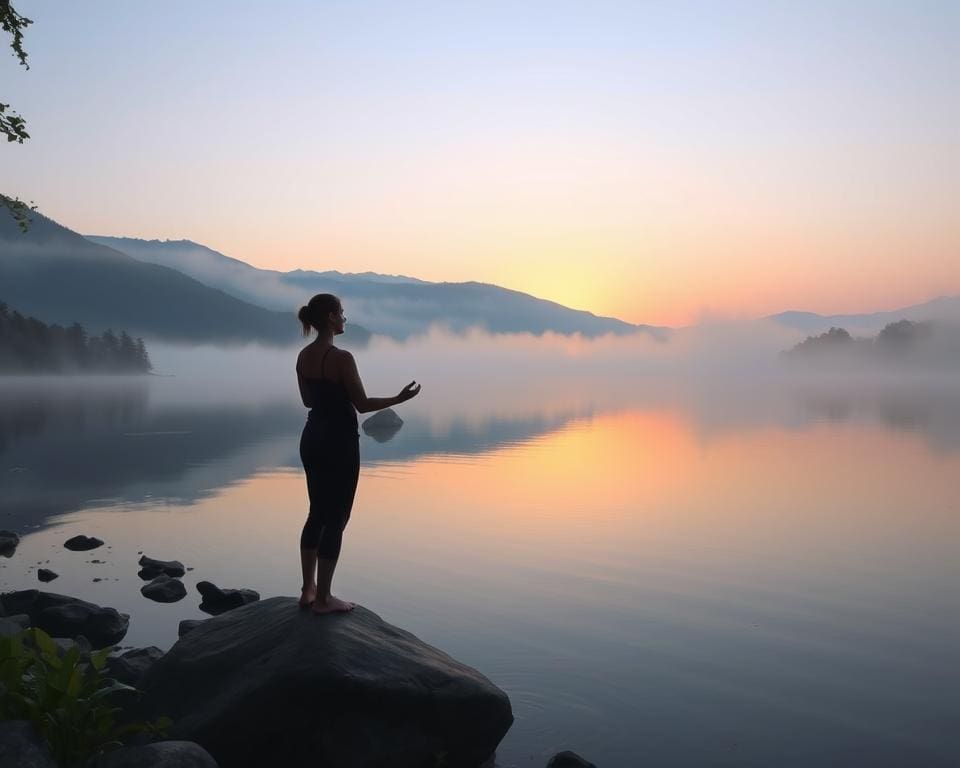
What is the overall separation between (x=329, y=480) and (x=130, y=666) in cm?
477

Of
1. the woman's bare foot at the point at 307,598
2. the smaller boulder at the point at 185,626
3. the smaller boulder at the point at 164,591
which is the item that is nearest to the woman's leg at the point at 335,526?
the woman's bare foot at the point at 307,598

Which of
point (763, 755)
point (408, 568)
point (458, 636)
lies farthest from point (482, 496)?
point (763, 755)

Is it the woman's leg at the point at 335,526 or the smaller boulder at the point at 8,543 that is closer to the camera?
the woman's leg at the point at 335,526

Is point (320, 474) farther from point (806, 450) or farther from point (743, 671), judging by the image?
point (806, 450)

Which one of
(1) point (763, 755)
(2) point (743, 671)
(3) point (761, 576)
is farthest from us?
(3) point (761, 576)

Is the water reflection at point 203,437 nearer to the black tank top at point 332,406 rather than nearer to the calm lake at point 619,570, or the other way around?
the calm lake at point 619,570

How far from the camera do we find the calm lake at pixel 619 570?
1273 centimetres

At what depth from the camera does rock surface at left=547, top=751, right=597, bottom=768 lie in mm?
10750

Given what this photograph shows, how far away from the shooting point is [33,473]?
4000cm

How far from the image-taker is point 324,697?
9523mm

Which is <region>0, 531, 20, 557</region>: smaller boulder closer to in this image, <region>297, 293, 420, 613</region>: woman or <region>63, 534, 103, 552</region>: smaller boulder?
<region>63, 534, 103, 552</region>: smaller boulder

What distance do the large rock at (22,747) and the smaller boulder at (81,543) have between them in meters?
17.0

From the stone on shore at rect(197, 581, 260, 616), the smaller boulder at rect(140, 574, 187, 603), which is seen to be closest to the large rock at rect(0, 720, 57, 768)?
the stone on shore at rect(197, 581, 260, 616)

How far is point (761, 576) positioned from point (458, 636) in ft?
28.3
